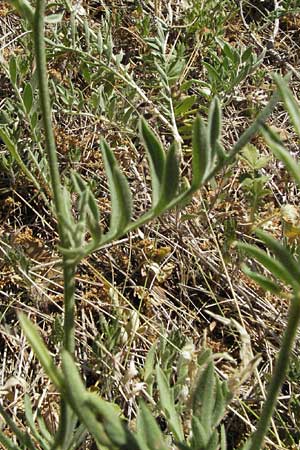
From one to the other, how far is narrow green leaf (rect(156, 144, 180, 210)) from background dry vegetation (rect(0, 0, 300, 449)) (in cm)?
64

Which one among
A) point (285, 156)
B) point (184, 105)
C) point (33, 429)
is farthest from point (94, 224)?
point (184, 105)

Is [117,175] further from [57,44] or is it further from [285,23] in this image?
[285,23]

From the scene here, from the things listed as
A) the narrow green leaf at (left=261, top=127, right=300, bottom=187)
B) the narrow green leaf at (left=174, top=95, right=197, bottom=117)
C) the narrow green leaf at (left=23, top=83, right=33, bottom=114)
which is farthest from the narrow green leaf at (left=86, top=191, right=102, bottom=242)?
the narrow green leaf at (left=174, top=95, right=197, bottom=117)

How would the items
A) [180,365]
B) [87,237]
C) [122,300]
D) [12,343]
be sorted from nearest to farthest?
[180,365] < [12,343] < [122,300] < [87,237]

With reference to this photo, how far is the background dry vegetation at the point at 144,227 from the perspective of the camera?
70.7 inches

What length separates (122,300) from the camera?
199cm

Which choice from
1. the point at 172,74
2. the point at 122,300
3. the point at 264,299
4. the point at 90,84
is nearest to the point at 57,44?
the point at 90,84

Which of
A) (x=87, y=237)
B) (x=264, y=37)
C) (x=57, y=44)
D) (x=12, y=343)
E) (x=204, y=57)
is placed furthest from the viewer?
(x=264, y=37)

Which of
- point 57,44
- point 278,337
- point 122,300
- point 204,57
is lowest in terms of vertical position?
point 278,337

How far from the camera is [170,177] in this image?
91cm

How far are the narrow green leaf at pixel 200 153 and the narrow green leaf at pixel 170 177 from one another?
26 mm

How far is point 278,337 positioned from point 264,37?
1.39m

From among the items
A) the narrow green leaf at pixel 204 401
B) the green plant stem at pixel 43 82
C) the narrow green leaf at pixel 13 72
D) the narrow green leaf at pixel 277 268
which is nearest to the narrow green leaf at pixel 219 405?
the narrow green leaf at pixel 204 401

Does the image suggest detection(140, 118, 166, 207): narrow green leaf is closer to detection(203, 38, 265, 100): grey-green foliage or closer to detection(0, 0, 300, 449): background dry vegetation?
detection(0, 0, 300, 449): background dry vegetation
